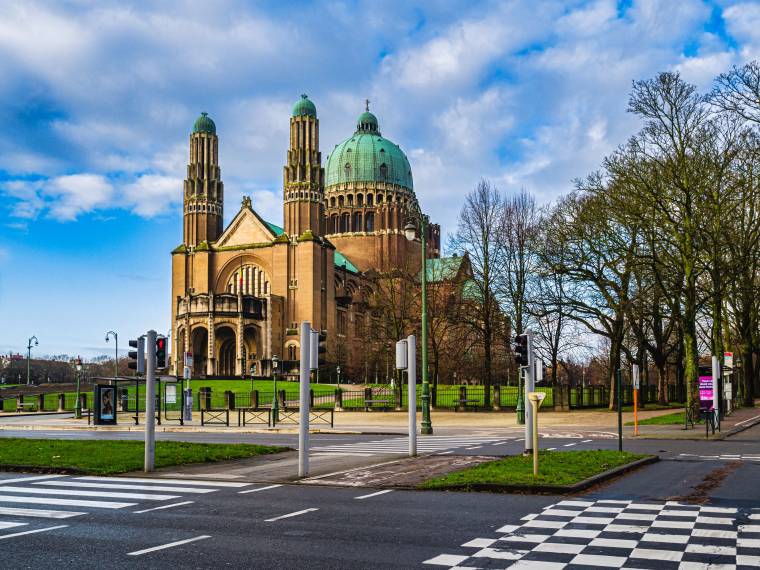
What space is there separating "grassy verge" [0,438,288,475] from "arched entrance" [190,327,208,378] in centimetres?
6885

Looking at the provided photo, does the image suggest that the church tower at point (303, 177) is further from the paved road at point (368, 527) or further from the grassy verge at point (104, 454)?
the paved road at point (368, 527)

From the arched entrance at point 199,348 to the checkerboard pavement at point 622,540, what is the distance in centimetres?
8176

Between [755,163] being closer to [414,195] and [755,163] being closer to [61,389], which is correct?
[61,389]

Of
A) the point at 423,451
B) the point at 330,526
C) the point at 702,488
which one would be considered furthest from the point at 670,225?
the point at 330,526

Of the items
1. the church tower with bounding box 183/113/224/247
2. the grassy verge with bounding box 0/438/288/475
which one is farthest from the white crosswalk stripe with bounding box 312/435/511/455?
the church tower with bounding box 183/113/224/247

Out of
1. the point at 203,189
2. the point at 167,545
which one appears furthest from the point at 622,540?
the point at 203,189

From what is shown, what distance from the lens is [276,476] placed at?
1430 centimetres

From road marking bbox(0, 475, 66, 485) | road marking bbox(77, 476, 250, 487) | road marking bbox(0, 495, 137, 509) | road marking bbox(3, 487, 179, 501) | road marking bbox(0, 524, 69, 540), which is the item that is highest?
road marking bbox(0, 524, 69, 540)

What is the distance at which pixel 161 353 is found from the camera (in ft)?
51.3

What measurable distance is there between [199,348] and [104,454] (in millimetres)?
74588

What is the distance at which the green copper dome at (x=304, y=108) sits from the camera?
319 ft

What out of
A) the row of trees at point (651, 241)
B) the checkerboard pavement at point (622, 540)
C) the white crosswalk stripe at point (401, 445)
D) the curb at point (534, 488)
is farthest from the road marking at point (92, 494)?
the row of trees at point (651, 241)

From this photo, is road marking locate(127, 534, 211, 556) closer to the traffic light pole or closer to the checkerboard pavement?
the checkerboard pavement

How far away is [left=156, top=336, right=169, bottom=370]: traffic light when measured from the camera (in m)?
15.3
